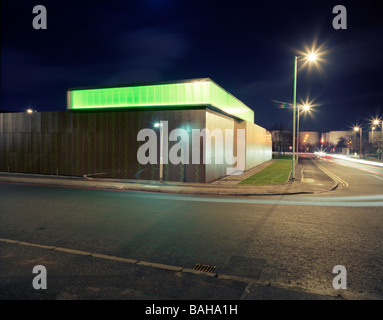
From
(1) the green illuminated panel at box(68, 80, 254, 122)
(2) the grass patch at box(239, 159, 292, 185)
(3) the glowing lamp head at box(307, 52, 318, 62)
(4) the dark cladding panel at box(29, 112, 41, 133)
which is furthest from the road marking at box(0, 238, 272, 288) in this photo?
(4) the dark cladding panel at box(29, 112, 41, 133)

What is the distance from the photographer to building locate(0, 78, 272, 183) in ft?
57.9

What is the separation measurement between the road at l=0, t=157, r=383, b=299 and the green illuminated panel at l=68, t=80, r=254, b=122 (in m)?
7.96

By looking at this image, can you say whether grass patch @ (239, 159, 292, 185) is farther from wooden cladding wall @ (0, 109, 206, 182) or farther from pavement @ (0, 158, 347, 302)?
pavement @ (0, 158, 347, 302)

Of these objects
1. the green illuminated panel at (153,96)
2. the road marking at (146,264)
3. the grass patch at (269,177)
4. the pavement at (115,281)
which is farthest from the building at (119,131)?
the pavement at (115,281)

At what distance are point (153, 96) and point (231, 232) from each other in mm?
13437

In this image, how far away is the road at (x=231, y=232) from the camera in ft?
16.4

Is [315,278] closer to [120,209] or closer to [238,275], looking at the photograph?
[238,275]

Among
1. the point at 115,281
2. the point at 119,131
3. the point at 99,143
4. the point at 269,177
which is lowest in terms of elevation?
the point at 115,281

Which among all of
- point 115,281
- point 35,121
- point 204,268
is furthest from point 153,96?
point 115,281

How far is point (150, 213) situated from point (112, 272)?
4.65 meters

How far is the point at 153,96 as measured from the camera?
18.6 metres

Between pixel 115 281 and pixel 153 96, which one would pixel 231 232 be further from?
pixel 153 96
